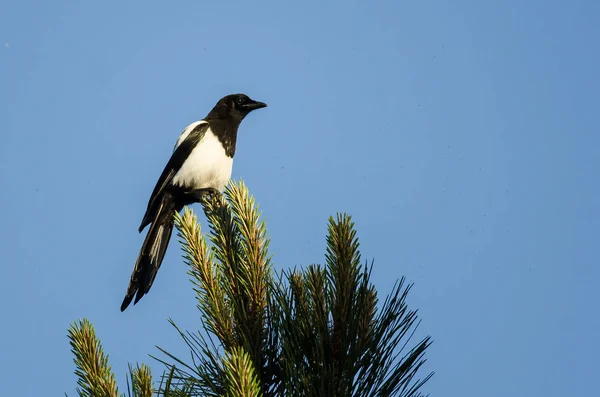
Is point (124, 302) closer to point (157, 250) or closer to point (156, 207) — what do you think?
point (157, 250)

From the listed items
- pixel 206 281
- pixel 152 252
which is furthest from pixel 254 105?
pixel 206 281

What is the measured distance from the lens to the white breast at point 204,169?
18.0 ft

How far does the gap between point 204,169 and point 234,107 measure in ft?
3.19

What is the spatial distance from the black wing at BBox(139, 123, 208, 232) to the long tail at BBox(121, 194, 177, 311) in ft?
0.15

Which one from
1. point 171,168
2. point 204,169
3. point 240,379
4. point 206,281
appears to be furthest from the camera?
point 171,168

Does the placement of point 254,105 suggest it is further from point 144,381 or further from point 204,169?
point 144,381

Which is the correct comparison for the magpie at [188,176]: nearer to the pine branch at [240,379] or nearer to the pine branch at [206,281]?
the pine branch at [206,281]

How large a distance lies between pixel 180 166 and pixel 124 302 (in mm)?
1456

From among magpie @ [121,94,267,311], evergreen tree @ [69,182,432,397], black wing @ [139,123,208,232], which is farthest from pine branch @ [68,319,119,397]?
black wing @ [139,123,208,232]

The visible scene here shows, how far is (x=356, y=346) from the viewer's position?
195 centimetres

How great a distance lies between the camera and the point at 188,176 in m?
5.48

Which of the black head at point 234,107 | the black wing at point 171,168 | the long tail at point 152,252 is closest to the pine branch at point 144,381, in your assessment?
the long tail at point 152,252

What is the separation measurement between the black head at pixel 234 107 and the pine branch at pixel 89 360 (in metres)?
4.43

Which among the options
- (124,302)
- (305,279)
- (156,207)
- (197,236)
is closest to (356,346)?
(305,279)
